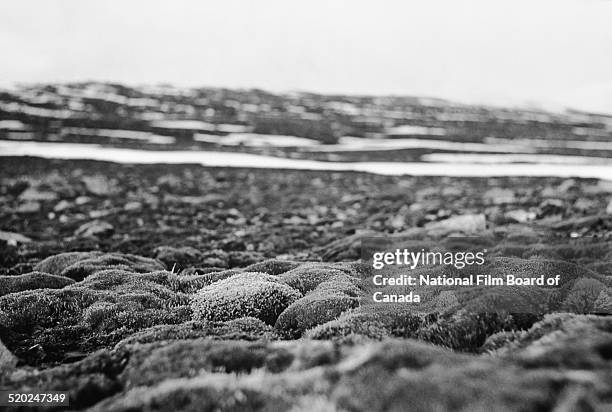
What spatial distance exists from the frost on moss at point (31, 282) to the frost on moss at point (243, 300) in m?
3.03

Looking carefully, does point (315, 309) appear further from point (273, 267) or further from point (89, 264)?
point (89, 264)

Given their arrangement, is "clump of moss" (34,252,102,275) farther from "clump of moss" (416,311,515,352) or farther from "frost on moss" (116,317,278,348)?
"clump of moss" (416,311,515,352)

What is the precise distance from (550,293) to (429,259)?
279cm

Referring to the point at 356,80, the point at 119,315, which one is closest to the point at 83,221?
the point at 119,315

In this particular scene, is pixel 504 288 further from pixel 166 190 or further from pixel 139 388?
pixel 166 190

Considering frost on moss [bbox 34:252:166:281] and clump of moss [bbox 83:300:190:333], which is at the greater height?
clump of moss [bbox 83:300:190:333]

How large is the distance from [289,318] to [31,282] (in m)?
5.57

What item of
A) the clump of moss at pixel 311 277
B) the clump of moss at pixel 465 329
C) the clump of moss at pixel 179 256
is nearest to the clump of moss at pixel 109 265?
the clump of moss at pixel 179 256

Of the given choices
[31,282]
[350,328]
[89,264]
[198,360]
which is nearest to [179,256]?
[89,264]

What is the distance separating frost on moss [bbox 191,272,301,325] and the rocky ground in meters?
0.03

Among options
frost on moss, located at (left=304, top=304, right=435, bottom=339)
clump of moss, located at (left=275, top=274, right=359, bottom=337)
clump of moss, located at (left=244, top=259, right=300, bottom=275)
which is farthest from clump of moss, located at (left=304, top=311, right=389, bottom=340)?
clump of moss, located at (left=244, top=259, right=300, bottom=275)

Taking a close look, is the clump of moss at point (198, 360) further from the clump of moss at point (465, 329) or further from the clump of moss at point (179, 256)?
the clump of moss at point (179, 256)

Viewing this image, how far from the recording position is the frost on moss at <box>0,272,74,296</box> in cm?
870

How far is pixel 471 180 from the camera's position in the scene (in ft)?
96.7
